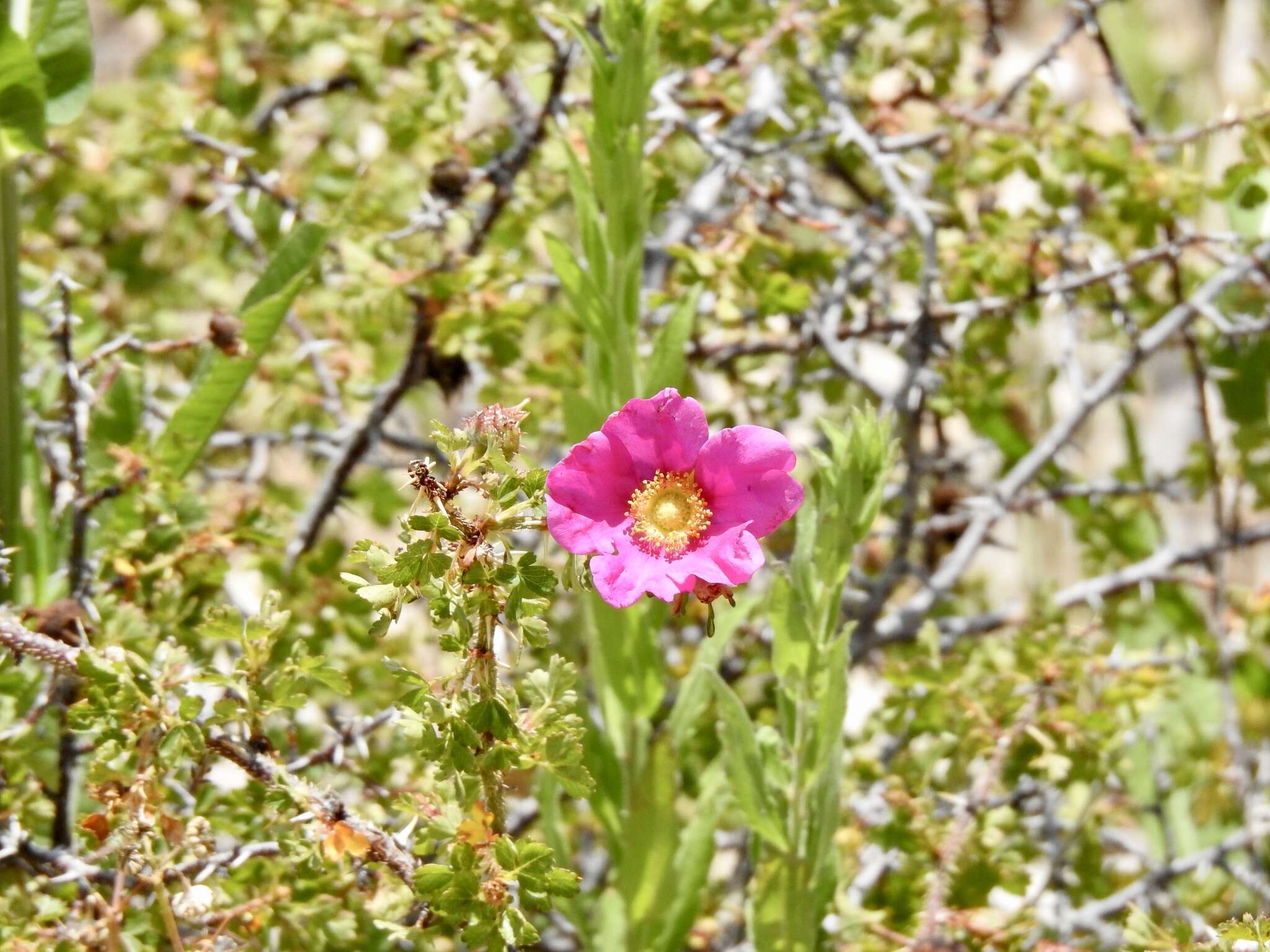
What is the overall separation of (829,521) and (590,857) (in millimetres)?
1151

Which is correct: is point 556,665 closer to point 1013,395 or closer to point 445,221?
point 445,221

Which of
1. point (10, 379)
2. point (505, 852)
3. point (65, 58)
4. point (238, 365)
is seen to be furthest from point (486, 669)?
point (65, 58)

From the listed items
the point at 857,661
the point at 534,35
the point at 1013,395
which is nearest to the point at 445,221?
the point at 534,35

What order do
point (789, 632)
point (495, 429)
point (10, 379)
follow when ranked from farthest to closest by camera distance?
point (10, 379)
point (789, 632)
point (495, 429)

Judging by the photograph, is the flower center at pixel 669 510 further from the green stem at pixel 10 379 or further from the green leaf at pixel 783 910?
the green stem at pixel 10 379

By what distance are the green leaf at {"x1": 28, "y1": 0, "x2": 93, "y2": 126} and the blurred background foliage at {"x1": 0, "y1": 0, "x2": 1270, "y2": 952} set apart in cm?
7

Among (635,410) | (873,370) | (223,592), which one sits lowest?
(223,592)

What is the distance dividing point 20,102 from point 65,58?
5.9 inches

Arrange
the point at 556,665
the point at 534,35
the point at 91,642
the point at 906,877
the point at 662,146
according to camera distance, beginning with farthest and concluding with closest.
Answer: the point at 662,146, the point at 534,35, the point at 906,877, the point at 91,642, the point at 556,665

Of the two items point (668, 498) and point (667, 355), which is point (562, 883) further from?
point (667, 355)

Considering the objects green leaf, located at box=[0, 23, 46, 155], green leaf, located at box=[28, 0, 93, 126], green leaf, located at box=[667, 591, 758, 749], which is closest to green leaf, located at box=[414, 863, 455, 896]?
green leaf, located at box=[667, 591, 758, 749]

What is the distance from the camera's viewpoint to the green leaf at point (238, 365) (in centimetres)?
166

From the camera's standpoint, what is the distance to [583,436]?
155cm

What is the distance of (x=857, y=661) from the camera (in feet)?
6.97
